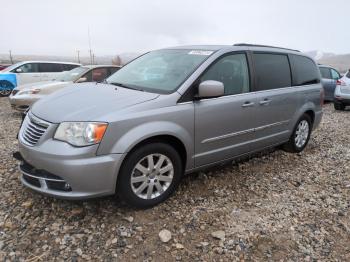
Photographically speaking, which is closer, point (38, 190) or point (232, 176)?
point (38, 190)

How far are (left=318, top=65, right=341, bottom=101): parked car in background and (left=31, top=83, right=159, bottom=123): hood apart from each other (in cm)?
1061

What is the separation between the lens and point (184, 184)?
12.7ft

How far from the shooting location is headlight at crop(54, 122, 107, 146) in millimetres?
2746

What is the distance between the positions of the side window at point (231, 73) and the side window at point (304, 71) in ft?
4.27

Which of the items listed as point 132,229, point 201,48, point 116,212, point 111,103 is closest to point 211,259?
point 132,229

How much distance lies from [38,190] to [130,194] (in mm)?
837

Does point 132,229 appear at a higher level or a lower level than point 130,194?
lower

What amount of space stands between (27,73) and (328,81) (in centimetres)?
1145

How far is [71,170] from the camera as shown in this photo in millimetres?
2709

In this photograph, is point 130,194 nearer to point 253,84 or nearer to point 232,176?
point 232,176

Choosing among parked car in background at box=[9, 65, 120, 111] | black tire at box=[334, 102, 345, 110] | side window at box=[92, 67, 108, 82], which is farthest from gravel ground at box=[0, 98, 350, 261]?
black tire at box=[334, 102, 345, 110]

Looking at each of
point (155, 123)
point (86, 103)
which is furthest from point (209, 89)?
point (86, 103)

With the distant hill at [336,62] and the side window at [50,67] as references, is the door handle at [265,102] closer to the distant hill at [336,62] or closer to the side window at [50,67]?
the side window at [50,67]

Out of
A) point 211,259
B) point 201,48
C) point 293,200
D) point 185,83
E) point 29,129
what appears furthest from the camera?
point 201,48
